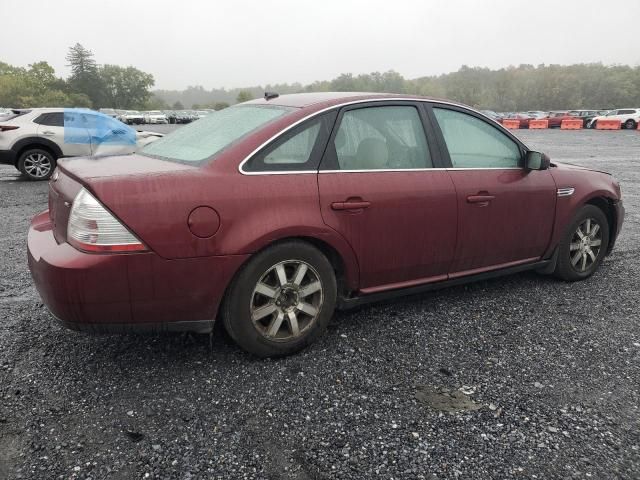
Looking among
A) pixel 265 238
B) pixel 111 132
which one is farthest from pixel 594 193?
pixel 111 132

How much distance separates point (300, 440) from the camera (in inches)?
91.1

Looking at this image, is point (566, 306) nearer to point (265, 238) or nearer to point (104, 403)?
point (265, 238)

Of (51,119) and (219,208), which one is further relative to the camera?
(51,119)

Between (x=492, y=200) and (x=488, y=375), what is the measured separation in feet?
4.46

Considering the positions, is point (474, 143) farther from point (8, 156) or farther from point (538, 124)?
point (538, 124)

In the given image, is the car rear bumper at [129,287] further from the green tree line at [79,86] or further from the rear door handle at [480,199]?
the green tree line at [79,86]

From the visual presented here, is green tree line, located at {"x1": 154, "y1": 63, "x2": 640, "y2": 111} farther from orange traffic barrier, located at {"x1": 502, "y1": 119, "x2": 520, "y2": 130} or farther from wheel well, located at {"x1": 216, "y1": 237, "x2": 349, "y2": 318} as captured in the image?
wheel well, located at {"x1": 216, "y1": 237, "x2": 349, "y2": 318}

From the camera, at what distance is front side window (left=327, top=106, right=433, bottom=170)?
3.15m

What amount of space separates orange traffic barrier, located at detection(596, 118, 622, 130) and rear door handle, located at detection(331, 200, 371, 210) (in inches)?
1539

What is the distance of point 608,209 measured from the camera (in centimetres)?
463

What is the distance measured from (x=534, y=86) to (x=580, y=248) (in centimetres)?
13023

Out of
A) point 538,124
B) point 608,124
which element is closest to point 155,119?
point 538,124

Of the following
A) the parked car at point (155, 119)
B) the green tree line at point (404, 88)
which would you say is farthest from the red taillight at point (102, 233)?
the green tree line at point (404, 88)

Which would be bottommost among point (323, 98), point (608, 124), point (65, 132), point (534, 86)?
point (608, 124)
